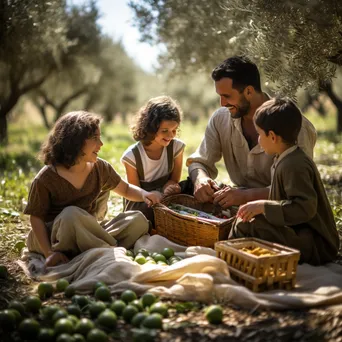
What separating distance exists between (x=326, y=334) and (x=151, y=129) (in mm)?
3224

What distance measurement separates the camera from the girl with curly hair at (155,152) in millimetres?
5898

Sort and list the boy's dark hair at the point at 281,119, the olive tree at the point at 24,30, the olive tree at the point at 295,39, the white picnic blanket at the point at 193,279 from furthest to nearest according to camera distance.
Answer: the olive tree at the point at 24,30 < the olive tree at the point at 295,39 < the boy's dark hair at the point at 281,119 < the white picnic blanket at the point at 193,279

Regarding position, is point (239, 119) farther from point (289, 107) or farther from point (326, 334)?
point (326, 334)

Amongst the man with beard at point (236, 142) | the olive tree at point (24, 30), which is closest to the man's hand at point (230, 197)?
the man with beard at point (236, 142)

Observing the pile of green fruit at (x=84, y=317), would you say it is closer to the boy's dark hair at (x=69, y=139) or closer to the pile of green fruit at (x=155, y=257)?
the pile of green fruit at (x=155, y=257)

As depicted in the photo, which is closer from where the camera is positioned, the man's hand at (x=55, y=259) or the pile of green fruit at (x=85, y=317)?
the pile of green fruit at (x=85, y=317)

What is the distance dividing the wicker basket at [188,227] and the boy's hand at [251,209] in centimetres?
40

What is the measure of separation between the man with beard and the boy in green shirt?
68cm

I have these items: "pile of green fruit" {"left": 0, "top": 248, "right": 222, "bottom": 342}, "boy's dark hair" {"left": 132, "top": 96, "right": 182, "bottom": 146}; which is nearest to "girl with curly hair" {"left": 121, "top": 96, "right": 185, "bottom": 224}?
"boy's dark hair" {"left": 132, "top": 96, "right": 182, "bottom": 146}

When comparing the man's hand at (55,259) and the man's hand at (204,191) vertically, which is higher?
the man's hand at (204,191)

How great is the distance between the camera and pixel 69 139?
16.5ft

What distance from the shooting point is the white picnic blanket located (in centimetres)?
385

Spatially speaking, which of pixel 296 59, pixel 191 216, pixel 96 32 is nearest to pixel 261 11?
pixel 296 59

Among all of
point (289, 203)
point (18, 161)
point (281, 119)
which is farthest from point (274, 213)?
point (18, 161)
